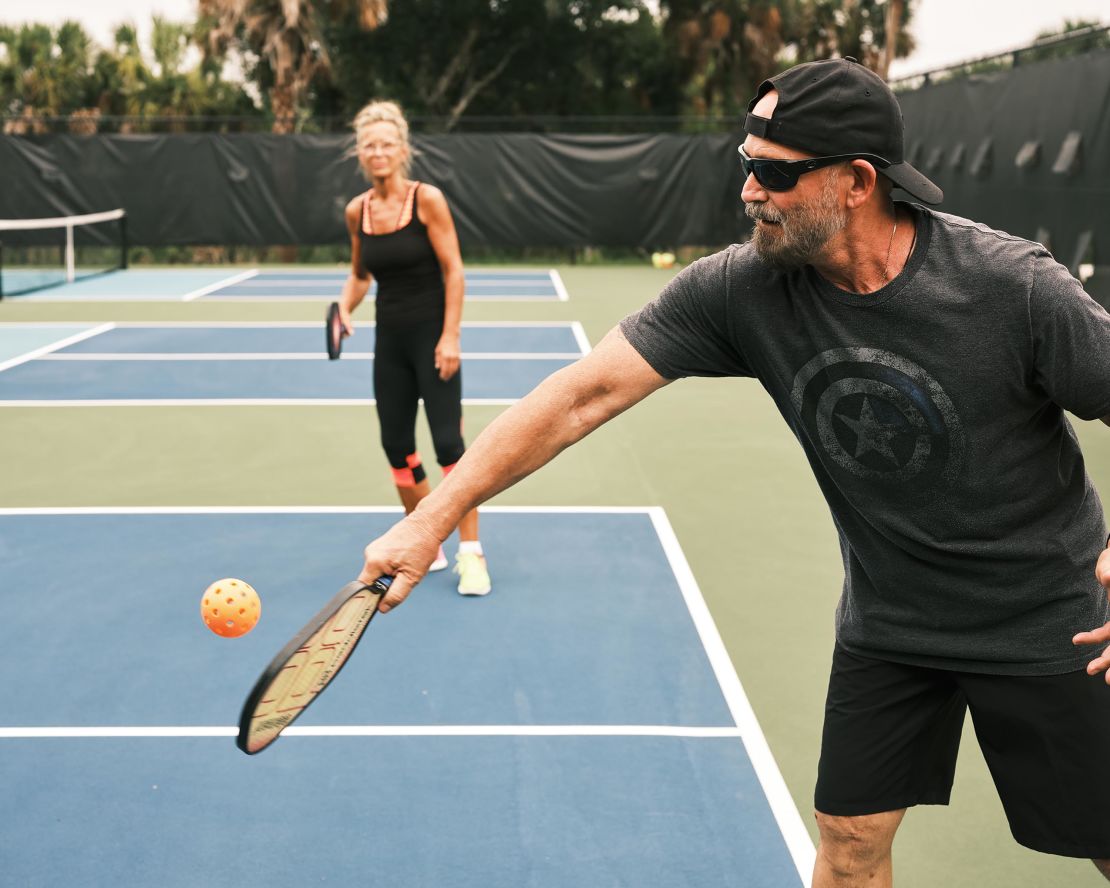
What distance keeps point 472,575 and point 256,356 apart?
7.37m

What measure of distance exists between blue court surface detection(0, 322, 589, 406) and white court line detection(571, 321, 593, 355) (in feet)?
0.04

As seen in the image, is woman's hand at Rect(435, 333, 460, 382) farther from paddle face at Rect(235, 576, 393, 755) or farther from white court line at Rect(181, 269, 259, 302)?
white court line at Rect(181, 269, 259, 302)

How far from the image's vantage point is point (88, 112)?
25828mm

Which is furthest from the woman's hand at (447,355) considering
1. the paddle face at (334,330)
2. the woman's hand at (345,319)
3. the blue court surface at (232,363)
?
the blue court surface at (232,363)

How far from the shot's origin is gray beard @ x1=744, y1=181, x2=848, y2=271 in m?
2.23

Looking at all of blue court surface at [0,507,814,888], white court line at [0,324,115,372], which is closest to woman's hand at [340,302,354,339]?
blue court surface at [0,507,814,888]

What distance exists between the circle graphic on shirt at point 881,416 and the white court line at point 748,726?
3.84 feet

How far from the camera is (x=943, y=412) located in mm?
2252

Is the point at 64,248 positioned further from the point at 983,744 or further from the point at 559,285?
the point at 983,744

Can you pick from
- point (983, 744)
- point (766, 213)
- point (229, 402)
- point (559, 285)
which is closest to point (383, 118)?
point (766, 213)

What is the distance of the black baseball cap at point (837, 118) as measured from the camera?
85.7 inches

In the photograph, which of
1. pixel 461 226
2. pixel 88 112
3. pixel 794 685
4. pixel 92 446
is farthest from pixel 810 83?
pixel 88 112

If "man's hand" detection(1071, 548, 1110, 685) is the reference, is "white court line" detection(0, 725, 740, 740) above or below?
below

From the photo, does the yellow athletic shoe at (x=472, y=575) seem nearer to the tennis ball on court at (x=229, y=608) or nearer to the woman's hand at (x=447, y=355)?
the woman's hand at (x=447, y=355)
